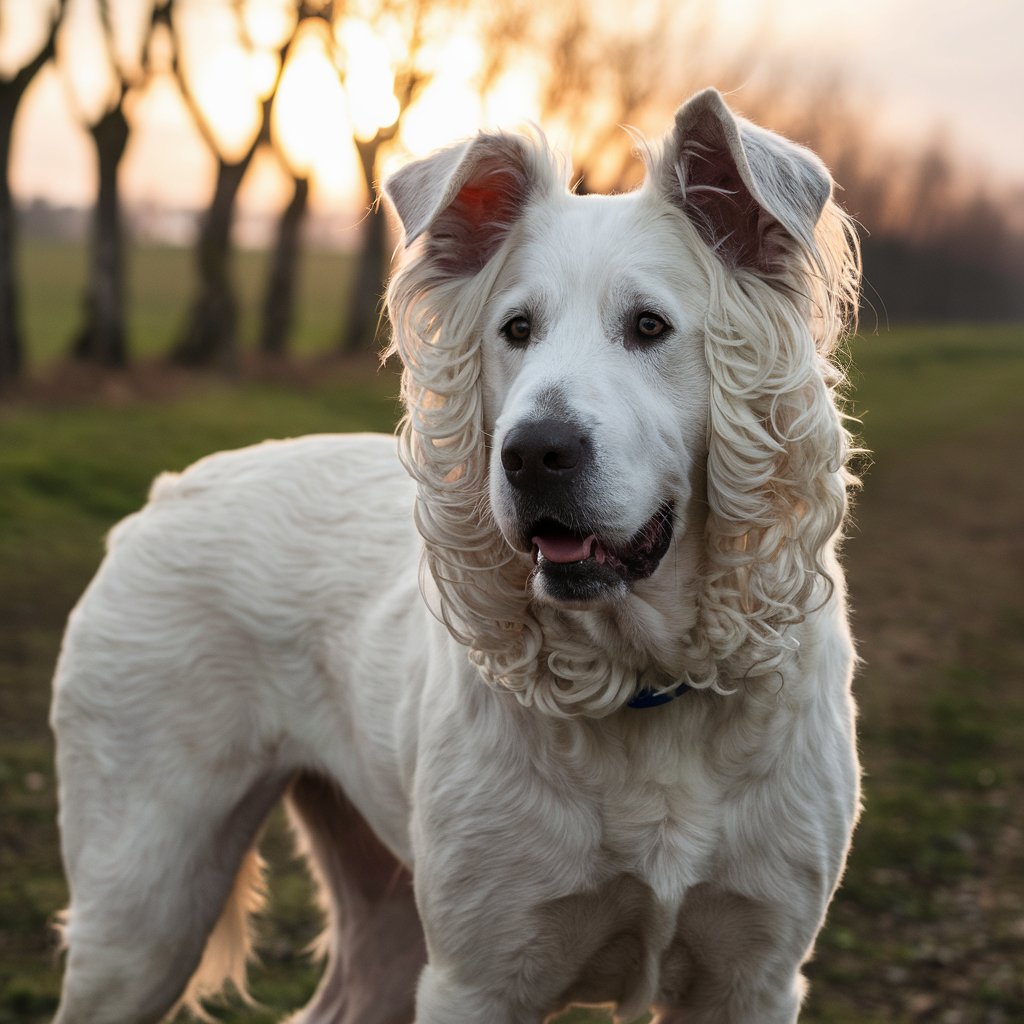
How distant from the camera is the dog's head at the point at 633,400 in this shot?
2.78 meters

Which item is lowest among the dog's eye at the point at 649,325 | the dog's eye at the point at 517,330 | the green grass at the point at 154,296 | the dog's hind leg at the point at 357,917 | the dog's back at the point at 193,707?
the green grass at the point at 154,296

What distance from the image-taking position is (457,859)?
3076 mm

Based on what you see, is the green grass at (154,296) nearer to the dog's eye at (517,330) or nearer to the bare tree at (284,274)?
the bare tree at (284,274)

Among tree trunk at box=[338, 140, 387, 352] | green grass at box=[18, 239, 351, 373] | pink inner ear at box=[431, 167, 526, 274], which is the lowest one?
green grass at box=[18, 239, 351, 373]

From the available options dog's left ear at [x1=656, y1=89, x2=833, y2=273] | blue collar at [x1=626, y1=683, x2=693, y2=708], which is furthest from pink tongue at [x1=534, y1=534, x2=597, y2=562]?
dog's left ear at [x1=656, y1=89, x2=833, y2=273]

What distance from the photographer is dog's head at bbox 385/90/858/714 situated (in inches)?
109

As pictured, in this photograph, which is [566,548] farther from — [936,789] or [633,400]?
[936,789]

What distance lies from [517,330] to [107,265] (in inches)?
627

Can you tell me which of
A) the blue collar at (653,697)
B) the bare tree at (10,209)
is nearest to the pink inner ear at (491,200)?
the blue collar at (653,697)

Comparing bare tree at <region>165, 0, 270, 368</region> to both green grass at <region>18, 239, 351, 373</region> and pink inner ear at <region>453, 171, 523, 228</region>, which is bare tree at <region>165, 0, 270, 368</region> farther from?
pink inner ear at <region>453, 171, 523, 228</region>

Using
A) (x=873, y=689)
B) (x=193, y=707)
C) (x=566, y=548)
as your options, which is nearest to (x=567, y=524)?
(x=566, y=548)

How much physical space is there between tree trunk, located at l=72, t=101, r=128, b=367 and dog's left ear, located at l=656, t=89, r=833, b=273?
15670mm

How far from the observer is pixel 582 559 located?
2.77 meters

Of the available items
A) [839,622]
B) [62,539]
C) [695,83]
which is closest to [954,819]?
[839,622]
